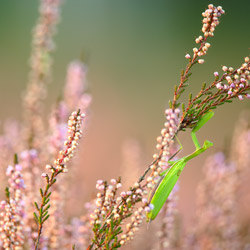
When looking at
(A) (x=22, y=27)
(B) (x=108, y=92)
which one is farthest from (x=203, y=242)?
(A) (x=22, y=27)

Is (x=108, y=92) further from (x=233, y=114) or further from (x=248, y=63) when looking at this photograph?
(x=248, y=63)

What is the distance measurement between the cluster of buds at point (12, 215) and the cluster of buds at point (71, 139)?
15cm

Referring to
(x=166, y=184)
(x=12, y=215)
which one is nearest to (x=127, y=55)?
(x=166, y=184)

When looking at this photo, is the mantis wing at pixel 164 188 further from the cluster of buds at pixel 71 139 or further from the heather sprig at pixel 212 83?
the cluster of buds at pixel 71 139

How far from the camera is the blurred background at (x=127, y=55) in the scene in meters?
3.90

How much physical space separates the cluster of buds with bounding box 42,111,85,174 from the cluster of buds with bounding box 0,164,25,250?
5.8 inches

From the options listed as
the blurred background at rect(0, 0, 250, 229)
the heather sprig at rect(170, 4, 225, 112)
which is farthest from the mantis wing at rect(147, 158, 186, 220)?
the blurred background at rect(0, 0, 250, 229)

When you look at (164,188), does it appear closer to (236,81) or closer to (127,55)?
(236,81)

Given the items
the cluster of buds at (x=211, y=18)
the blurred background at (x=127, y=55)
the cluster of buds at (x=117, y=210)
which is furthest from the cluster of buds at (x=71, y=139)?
the blurred background at (x=127, y=55)

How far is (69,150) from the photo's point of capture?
2.24 feet


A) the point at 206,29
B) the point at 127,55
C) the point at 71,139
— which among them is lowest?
the point at 71,139

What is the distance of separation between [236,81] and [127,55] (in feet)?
12.8

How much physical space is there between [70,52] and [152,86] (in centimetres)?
116

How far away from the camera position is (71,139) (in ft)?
2.25
